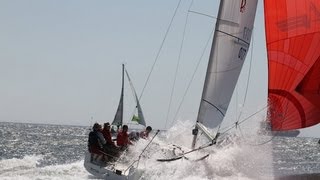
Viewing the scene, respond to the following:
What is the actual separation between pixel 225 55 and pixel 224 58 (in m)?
0.07

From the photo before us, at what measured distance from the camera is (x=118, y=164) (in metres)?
15.6

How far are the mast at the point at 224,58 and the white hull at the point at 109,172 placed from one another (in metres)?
A: 1.43

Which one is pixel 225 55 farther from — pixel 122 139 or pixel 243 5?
pixel 122 139

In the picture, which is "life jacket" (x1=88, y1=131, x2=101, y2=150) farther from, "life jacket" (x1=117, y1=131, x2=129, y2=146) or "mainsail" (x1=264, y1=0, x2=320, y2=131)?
"mainsail" (x1=264, y1=0, x2=320, y2=131)

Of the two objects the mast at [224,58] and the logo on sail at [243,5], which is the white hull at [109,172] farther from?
the logo on sail at [243,5]

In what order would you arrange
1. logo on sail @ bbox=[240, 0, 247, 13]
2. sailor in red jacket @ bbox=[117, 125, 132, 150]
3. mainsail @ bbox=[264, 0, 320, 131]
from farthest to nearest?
sailor in red jacket @ bbox=[117, 125, 132, 150], logo on sail @ bbox=[240, 0, 247, 13], mainsail @ bbox=[264, 0, 320, 131]

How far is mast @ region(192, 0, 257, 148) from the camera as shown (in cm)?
1425

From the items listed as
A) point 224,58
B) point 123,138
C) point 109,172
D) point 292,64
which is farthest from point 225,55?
point 123,138

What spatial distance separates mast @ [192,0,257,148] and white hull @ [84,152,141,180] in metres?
1.43

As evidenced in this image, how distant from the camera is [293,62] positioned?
42.0 ft

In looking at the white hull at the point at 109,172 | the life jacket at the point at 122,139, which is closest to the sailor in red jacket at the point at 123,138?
the life jacket at the point at 122,139

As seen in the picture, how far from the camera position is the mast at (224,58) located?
14250 mm

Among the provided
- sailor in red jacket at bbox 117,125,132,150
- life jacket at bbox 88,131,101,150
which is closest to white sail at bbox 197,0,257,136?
sailor in red jacket at bbox 117,125,132,150

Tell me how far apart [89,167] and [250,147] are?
15.4 ft
